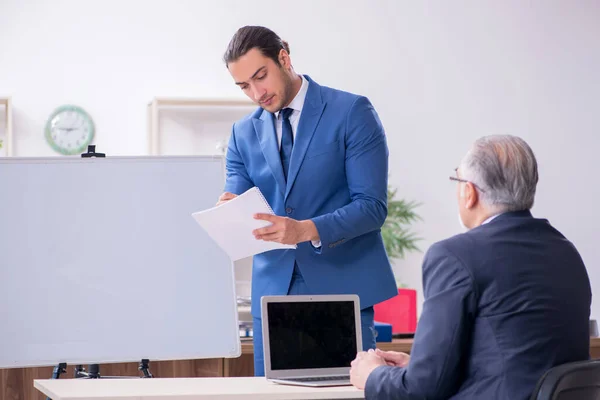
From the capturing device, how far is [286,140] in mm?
2533

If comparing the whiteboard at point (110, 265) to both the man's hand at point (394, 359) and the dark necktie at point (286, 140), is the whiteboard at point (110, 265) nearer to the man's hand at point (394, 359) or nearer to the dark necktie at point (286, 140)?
the dark necktie at point (286, 140)

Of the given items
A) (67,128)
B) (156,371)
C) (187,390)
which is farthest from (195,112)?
(187,390)

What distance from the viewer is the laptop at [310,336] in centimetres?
208

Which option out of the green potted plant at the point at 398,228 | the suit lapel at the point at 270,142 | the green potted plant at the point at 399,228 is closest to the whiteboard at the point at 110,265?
the suit lapel at the point at 270,142

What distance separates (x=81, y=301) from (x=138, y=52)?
3356 mm

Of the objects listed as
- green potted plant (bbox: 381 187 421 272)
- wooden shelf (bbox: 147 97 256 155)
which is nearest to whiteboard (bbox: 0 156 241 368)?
wooden shelf (bbox: 147 97 256 155)

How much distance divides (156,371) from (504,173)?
1.98 metres

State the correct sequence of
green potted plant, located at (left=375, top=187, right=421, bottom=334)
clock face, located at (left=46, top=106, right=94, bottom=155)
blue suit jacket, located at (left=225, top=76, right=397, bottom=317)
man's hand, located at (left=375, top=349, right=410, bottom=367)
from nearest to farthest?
man's hand, located at (left=375, top=349, right=410, bottom=367), blue suit jacket, located at (left=225, top=76, right=397, bottom=317), clock face, located at (left=46, top=106, right=94, bottom=155), green potted plant, located at (left=375, top=187, right=421, bottom=334)

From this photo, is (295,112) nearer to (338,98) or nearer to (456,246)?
(338,98)

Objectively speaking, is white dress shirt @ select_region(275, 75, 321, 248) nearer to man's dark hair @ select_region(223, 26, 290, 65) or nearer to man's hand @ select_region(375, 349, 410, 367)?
man's dark hair @ select_region(223, 26, 290, 65)

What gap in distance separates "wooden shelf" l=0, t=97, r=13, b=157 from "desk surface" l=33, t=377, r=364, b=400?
3.70 meters

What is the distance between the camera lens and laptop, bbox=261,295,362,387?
2.08 m

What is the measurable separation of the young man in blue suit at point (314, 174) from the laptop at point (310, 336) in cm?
22

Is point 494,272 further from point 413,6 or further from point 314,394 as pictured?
point 413,6
